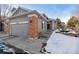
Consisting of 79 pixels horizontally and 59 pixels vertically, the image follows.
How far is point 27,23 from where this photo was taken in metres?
2.12

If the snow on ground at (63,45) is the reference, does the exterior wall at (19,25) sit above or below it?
above

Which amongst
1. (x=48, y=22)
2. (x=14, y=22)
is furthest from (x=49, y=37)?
(x=14, y=22)

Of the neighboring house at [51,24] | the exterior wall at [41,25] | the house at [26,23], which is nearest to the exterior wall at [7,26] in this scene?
the house at [26,23]

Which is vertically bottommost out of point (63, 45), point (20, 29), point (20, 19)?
point (63, 45)

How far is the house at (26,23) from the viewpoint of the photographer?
83.2 inches

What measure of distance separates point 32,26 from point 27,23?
0.26 feet

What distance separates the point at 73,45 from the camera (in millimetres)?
2076

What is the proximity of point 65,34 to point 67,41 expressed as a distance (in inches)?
3.9

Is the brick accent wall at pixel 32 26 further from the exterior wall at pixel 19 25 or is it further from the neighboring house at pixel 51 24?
the neighboring house at pixel 51 24

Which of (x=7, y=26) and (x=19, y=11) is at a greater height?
(x=19, y=11)

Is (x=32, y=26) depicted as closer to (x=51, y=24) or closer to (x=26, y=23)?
(x=26, y=23)

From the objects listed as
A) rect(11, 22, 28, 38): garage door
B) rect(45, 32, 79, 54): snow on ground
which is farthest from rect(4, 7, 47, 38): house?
rect(45, 32, 79, 54): snow on ground

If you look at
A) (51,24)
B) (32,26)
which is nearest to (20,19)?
(32,26)

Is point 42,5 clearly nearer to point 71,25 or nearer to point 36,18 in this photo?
point 36,18
